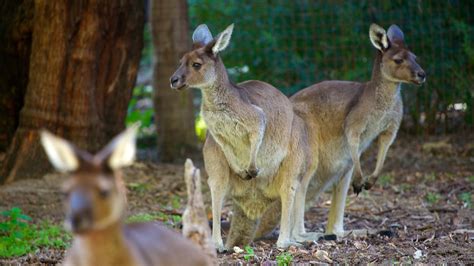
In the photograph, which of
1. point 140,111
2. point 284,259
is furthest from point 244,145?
point 140,111

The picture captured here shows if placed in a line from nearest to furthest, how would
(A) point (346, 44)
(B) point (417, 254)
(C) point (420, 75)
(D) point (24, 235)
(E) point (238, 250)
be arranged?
(B) point (417, 254) < (E) point (238, 250) < (D) point (24, 235) < (C) point (420, 75) < (A) point (346, 44)

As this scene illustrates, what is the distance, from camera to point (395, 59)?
757 cm

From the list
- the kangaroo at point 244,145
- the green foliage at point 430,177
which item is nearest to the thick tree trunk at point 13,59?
the kangaroo at point 244,145

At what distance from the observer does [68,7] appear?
28.0 ft

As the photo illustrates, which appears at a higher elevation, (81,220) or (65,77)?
(65,77)

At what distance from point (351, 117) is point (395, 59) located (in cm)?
64

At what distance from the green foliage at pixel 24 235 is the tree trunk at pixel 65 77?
1.30 meters

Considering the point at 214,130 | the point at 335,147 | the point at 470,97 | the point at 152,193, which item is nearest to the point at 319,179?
the point at 335,147

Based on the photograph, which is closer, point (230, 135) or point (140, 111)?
point (230, 135)

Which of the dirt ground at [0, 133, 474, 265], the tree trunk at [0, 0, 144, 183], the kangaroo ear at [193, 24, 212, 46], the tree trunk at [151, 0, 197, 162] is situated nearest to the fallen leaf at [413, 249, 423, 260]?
the dirt ground at [0, 133, 474, 265]

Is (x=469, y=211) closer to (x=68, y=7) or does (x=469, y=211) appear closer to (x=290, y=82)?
(x=290, y=82)

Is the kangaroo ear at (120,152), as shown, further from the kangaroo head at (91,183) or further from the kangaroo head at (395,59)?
the kangaroo head at (395,59)

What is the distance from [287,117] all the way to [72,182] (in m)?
4.01

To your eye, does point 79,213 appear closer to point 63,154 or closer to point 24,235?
point 63,154
